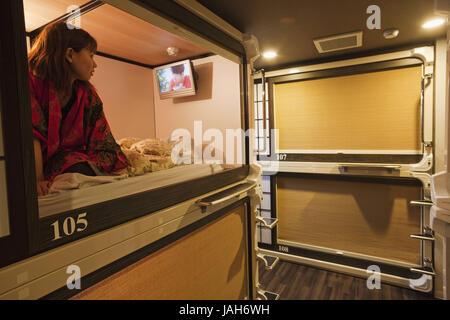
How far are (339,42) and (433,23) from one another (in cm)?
66

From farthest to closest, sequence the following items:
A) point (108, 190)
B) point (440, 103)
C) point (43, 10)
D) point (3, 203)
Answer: point (440, 103)
point (43, 10)
point (108, 190)
point (3, 203)

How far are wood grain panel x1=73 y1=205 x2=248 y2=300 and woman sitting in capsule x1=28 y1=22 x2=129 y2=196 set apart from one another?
430 millimetres

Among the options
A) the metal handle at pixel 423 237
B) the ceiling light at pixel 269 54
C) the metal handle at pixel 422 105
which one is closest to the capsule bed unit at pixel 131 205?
the ceiling light at pixel 269 54

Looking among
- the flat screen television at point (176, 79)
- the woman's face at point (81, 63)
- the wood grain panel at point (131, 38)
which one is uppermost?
the wood grain panel at point (131, 38)

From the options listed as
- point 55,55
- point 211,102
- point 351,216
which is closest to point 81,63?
point 55,55

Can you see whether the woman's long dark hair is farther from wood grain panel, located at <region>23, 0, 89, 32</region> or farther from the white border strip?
the white border strip

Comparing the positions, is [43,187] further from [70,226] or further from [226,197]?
[226,197]

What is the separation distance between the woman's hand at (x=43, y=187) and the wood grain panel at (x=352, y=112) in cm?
269

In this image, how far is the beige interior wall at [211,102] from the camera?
202 centimetres

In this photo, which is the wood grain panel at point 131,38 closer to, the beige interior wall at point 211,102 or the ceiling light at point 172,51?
the ceiling light at point 172,51

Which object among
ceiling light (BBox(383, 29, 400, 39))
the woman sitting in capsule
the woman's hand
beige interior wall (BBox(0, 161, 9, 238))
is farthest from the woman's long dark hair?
ceiling light (BBox(383, 29, 400, 39))

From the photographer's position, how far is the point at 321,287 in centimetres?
255

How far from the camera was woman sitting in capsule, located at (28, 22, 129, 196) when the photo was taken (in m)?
0.93
